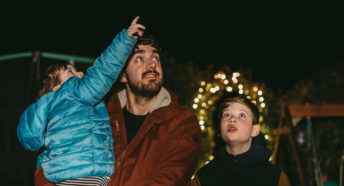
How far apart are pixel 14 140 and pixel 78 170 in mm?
3270

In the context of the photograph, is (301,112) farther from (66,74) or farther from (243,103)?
(66,74)

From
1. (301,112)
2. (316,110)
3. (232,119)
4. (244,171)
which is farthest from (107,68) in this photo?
(316,110)

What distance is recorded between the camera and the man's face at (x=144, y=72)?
2639 millimetres

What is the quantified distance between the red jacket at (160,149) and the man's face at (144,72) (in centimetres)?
19

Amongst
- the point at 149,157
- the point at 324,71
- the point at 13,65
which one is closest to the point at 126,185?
the point at 149,157

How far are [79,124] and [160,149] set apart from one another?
606 mm

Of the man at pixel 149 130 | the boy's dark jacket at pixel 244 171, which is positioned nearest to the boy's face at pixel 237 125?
the boy's dark jacket at pixel 244 171

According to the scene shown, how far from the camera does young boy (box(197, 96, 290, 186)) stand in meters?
2.49

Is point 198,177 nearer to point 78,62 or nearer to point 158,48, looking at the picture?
point 158,48

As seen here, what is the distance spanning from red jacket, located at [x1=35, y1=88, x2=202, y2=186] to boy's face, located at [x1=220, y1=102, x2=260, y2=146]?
26 centimetres

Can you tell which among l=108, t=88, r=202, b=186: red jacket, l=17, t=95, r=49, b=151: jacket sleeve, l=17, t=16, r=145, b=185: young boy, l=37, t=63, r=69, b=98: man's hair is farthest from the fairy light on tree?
l=17, t=95, r=49, b=151: jacket sleeve

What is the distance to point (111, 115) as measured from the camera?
2.64 metres

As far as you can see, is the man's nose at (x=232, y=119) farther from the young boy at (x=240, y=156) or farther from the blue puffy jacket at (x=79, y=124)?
the blue puffy jacket at (x=79, y=124)

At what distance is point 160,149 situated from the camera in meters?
2.38
